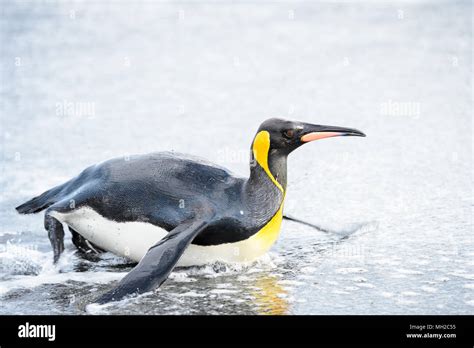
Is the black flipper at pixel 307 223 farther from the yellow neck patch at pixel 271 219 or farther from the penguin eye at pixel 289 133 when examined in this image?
the penguin eye at pixel 289 133

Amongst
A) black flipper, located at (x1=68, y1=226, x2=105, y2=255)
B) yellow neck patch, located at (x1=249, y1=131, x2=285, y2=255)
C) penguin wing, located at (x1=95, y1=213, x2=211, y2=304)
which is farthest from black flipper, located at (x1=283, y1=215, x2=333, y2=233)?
black flipper, located at (x1=68, y1=226, x2=105, y2=255)

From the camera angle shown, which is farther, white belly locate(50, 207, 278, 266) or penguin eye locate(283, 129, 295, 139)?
penguin eye locate(283, 129, 295, 139)

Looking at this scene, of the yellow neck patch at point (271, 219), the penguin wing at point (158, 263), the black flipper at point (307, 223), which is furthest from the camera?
the black flipper at point (307, 223)

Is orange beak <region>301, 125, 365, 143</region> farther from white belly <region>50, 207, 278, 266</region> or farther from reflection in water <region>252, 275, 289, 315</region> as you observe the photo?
reflection in water <region>252, 275, 289, 315</region>

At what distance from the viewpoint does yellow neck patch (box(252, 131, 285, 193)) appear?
5.23 metres

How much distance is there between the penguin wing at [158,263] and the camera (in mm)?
4273

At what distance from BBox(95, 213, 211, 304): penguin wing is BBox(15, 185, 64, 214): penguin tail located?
1084 mm

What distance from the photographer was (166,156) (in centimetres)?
534

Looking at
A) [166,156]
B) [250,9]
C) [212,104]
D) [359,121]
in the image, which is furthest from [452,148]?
[250,9]

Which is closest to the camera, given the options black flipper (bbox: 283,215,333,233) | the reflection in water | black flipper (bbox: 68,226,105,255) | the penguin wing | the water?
the penguin wing

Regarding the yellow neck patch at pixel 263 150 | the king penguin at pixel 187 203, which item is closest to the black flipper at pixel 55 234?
the king penguin at pixel 187 203

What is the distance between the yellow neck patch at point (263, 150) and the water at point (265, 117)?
0.55 m

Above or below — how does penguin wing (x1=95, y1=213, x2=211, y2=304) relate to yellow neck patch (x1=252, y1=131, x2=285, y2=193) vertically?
below

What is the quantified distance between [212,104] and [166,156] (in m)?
3.55
